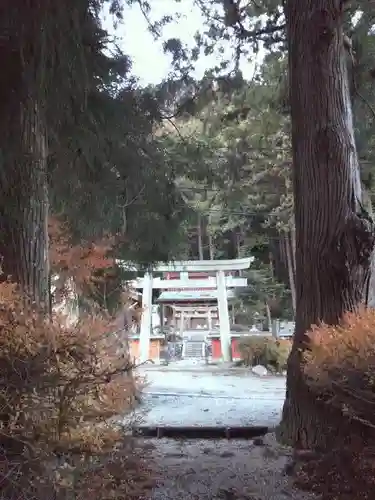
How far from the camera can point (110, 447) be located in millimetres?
1362

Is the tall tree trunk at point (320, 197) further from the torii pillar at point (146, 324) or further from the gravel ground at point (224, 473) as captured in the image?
the torii pillar at point (146, 324)

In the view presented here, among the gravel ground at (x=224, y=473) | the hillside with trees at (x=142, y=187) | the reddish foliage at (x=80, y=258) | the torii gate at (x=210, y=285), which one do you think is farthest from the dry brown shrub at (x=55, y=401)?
the torii gate at (x=210, y=285)

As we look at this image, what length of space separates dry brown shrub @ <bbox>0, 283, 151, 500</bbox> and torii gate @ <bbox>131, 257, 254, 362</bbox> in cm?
850

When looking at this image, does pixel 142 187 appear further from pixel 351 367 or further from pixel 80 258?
pixel 351 367

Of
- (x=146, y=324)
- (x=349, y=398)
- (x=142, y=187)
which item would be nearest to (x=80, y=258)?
(x=142, y=187)

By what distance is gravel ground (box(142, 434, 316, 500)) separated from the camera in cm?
194

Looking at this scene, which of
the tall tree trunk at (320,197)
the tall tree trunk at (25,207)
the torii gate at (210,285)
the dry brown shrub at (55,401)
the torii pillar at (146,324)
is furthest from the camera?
the torii gate at (210,285)

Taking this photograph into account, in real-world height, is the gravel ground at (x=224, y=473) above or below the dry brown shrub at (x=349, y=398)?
below

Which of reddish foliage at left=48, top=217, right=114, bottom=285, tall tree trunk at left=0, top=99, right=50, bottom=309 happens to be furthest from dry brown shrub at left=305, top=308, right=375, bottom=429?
reddish foliage at left=48, top=217, right=114, bottom=285

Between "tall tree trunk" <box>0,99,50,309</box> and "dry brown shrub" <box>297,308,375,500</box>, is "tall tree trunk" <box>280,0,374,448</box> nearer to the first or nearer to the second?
"dry brown shrub" <box>297,308,375,500</box>

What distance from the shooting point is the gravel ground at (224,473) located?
194 cm

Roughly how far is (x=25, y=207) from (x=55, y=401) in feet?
2.96

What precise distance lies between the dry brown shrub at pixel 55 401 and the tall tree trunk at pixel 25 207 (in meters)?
0.54

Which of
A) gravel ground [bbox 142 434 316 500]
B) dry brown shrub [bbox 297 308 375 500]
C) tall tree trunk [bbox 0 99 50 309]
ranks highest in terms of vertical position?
tall tree trunk [bbox 0 99 50 309]
